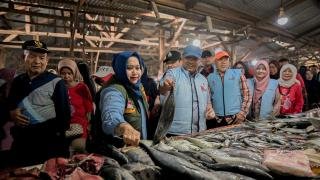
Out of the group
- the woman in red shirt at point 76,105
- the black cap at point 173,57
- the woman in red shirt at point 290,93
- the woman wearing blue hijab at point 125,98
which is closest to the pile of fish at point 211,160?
→ the woman wearing blue hijab at point 125,98

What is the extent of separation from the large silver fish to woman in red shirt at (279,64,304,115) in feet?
10.5

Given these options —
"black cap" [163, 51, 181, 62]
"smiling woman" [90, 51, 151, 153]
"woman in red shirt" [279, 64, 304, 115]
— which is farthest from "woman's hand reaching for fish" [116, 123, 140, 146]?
"woman in red shirt" [279, 64, 304, 115]

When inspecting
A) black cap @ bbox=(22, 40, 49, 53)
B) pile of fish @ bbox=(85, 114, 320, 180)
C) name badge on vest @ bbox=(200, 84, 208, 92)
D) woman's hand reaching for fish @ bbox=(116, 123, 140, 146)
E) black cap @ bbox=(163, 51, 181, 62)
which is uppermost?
black cap @ bbox=(163, 51, 181, 62)

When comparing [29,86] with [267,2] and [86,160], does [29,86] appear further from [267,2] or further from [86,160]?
[267,2]

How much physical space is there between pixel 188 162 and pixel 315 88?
25.7ft

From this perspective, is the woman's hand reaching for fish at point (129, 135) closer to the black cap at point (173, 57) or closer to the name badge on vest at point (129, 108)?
the name badge on vest at point (129, 108)

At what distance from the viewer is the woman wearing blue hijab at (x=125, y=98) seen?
270 cm

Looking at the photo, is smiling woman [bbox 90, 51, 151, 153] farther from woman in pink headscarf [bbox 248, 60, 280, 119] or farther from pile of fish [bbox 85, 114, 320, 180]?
woman in pink headscarf [bbox 248, 60, 280, 119]

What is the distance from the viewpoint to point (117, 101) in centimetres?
277

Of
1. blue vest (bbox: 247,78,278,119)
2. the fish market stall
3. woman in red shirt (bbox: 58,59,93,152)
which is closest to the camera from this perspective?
the fish market stall

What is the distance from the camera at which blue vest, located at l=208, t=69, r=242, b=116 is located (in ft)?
16.1

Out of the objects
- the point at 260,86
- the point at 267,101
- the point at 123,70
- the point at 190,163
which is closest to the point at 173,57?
the point at 260,86

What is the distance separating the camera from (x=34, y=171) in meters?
2.03

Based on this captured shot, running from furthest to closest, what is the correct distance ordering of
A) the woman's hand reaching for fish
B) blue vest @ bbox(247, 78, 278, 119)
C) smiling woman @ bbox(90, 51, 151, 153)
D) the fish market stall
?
1. blue vest @ bbox(247, 78, 278, 119)
2. smiling woman @ bbox(90, 51, 151, 153)
3. the woman's hand reaching for fish
4. the fish market stall
